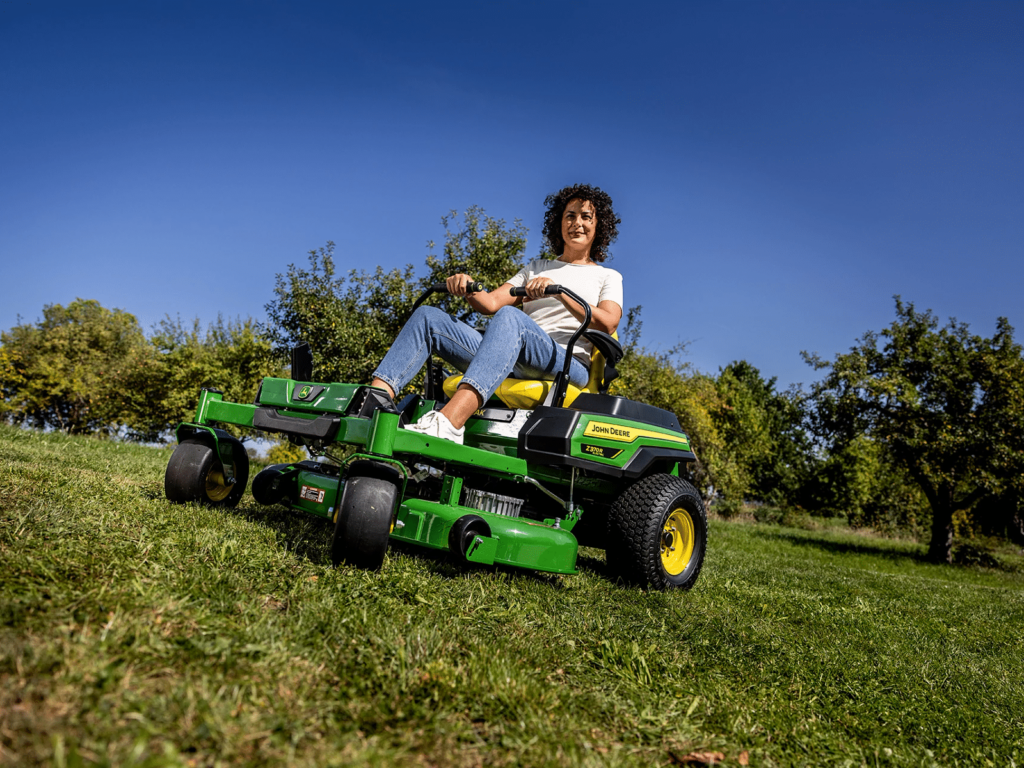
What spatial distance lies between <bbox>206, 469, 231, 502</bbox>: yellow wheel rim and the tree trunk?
19472 millimetres

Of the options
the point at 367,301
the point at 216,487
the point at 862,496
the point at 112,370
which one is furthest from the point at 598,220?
the point at 862,496

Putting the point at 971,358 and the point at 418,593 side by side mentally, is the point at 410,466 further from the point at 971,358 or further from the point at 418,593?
the point at 971,358

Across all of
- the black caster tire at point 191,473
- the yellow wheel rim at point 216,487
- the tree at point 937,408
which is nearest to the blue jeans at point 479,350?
the black caster tire at point 191,473

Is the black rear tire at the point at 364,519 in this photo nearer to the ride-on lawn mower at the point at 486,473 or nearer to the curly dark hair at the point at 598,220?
the ride-on lawn mower at the point at 486,473

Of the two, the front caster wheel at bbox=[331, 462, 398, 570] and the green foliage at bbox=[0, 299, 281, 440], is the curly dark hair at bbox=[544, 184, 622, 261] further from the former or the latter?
the green foliage at bbox=[0, 299, 281, 440]

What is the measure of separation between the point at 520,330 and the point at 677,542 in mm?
1985

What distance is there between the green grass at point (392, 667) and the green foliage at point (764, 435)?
113 ft

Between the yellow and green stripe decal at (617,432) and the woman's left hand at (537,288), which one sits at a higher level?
the woman's left hand at (537,288)

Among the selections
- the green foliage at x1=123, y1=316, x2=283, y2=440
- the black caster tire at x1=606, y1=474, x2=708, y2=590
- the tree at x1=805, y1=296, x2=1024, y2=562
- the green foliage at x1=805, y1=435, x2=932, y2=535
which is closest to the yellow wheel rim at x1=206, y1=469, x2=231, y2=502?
the black caster tire at x1=606, y1=474, x2=708, y2=590

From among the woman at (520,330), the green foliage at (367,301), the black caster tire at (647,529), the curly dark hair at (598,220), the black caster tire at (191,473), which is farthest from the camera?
the green foliage at (367,301)

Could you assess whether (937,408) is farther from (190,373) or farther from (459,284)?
(190,373)

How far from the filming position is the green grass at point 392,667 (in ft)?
4.95

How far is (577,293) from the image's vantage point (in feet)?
14.7

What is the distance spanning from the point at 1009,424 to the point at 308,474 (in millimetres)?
19146
